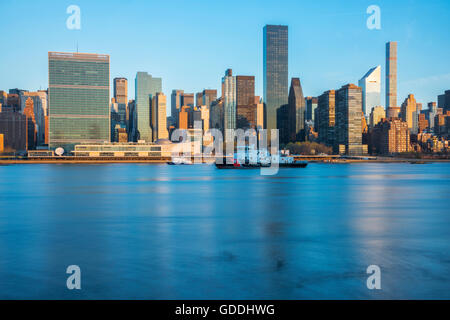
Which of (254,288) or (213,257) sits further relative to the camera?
(213,257)

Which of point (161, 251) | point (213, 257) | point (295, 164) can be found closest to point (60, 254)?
point (161, 251)

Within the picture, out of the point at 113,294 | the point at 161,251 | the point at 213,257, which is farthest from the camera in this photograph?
the point at 161,251

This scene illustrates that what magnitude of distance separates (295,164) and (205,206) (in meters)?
142

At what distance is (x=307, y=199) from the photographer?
56.3 m

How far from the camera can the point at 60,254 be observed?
24.0m

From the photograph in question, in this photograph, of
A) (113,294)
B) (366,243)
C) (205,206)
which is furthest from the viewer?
(205,206)

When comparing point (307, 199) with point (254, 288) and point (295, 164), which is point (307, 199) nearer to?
point (254, 288)

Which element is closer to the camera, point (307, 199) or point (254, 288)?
point (254, 288)

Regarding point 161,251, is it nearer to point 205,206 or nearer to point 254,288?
point 254,288

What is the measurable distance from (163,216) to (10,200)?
26188 mm
